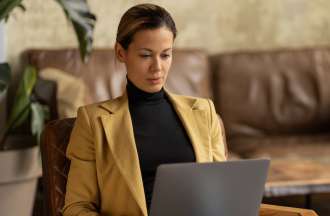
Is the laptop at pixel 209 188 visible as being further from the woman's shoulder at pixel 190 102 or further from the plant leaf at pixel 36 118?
the plant leaf at pixel 36 118

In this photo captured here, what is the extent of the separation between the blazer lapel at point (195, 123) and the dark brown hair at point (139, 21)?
0.21 meters

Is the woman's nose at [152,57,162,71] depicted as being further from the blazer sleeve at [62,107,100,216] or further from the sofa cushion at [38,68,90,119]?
the sofa cushion at [38,68,90,119]

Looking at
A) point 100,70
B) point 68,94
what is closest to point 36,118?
point 68,94

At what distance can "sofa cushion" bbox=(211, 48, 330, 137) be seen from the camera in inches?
148

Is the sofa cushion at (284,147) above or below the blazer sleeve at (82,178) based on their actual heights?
below

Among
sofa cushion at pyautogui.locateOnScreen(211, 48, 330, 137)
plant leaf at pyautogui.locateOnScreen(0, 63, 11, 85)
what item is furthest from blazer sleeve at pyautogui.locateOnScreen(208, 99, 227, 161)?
sofa cushion at pyautogui.locateOnScreen(211, 48, 330, 137)

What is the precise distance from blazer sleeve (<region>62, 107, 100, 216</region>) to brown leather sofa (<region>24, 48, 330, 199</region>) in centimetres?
185

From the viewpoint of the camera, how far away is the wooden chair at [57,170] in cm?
175

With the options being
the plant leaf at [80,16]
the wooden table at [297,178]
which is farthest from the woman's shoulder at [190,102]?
the wooden table at [297,178]

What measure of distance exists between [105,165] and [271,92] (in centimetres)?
225

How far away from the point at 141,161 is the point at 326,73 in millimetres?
2389

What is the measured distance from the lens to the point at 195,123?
1764 mm

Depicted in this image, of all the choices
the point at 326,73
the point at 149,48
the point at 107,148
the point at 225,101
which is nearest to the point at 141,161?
the point at 107,148

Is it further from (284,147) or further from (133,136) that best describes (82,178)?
(284,147)
